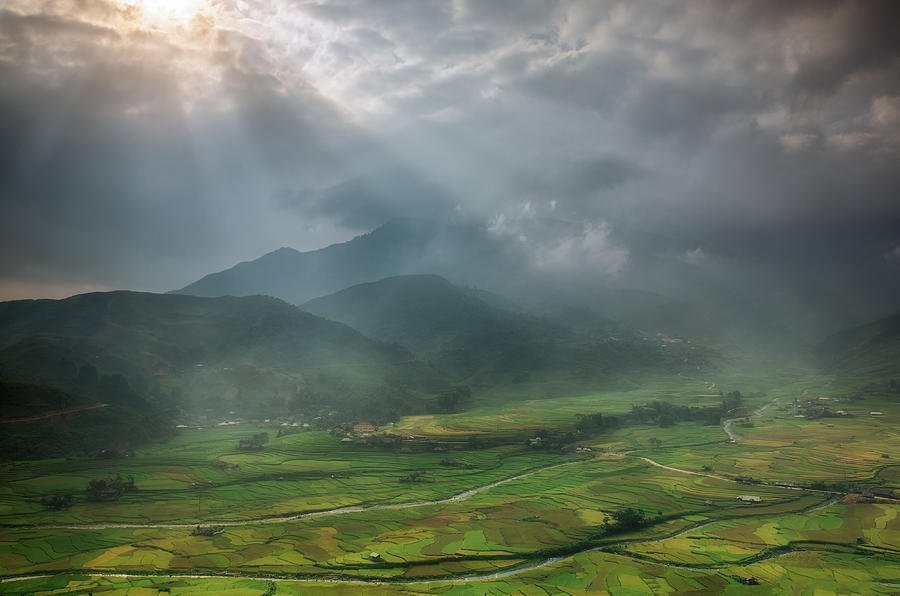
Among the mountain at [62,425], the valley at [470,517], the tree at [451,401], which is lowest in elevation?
the valley at [470,517]

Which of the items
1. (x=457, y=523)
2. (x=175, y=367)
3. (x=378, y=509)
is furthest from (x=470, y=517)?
(x=175, y=367)

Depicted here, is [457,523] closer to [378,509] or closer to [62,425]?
[378,509]

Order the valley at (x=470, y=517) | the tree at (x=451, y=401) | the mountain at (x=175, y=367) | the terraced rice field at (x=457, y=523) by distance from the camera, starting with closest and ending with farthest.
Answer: the terraced rice field at (x=457, y=523), the valley at (x=470, y=517), the mountain at (x=175, y=367), the tree at (x=451, y=401)

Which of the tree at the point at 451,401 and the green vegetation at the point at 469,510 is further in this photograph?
the tree at the point at 451,401

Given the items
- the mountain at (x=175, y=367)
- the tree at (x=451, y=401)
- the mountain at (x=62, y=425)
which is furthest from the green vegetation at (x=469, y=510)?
the tree at (x=451, y=401)

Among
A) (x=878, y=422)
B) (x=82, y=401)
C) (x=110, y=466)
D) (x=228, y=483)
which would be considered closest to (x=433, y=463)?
(x=228, y=483)

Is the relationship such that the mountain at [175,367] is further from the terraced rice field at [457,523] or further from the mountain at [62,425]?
the terraced rice field at [457,523]

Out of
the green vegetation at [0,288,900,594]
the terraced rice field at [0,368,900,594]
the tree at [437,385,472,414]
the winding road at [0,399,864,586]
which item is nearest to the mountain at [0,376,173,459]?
the green vegetation at [0,288,900,594]

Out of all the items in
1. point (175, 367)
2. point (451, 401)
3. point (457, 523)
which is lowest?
point (457, 523)
